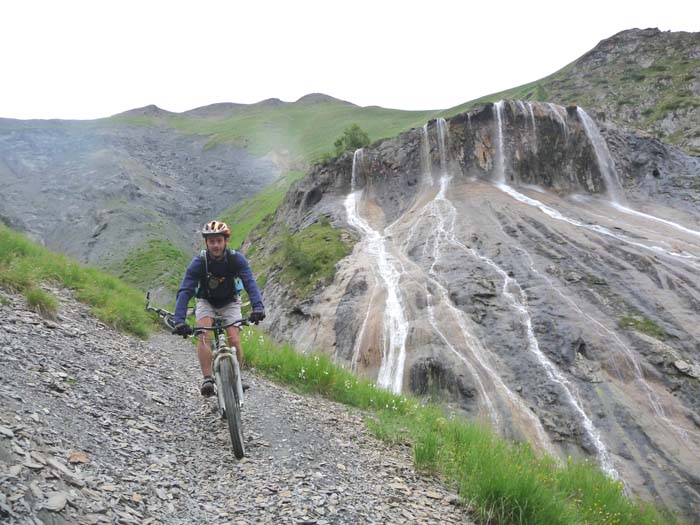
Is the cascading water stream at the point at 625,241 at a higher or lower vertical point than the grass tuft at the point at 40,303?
lower

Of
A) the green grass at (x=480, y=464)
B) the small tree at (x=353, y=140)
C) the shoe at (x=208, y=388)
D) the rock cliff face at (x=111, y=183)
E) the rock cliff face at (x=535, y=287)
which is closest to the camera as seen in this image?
the green grass at (x=480, y=464)

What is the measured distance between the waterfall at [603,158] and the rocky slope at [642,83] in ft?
39.3

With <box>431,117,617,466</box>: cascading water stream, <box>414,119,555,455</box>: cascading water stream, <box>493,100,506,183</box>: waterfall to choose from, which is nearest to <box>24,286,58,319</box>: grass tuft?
<box>414,119,555,455</box>: cascading water stream

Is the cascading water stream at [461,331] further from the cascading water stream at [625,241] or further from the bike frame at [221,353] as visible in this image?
the bike frame at [221,353]

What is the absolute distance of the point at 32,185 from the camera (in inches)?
2958

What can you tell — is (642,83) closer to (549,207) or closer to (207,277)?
(549,207)

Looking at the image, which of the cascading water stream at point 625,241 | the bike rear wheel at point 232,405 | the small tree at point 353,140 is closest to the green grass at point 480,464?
the bike rear wheel at point 232,405

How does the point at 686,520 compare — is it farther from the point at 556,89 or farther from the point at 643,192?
the point at 556,89

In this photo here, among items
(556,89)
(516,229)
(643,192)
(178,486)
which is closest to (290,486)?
(178,486)

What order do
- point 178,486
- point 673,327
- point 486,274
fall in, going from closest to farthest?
→ point 178,486, point 673,327, point 486,274

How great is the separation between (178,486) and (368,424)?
349 cm

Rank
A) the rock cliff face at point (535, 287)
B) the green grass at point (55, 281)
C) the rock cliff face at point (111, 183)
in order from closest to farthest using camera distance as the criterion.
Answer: the green grass at point (55, 281) → the rock cliff face at point (535, 287) → the rock cliff face at point (111, 183)

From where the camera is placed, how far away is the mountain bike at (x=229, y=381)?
614cm

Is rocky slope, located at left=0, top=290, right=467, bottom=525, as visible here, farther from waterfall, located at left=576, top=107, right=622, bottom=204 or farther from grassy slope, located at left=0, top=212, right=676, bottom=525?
waterfall, located at left=576, top=107, right=622, bottom=204
